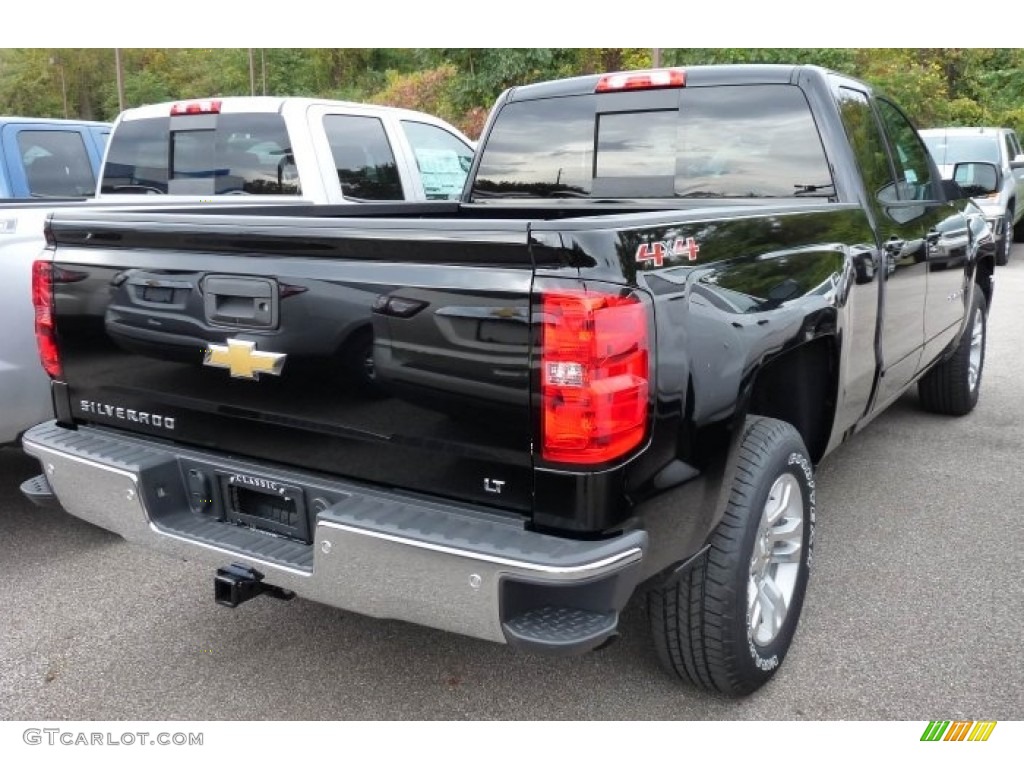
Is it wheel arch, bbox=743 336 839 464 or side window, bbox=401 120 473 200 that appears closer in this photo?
wheel arch, bbox=743 336 839 464

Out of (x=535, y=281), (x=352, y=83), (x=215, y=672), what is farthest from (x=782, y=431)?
(x=352, y=83)

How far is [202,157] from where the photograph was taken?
6.25m

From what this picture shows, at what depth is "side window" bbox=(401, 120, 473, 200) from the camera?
22.8 feet

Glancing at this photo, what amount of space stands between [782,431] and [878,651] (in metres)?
0.87

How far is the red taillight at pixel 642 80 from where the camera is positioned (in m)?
3.82

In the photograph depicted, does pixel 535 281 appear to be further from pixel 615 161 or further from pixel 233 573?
pixel 615 161

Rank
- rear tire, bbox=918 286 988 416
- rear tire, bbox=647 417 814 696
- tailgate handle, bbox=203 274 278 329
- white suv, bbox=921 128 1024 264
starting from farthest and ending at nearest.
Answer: white suv, bbox=921 128 1024 264, rear tire, bbox=918 286 988 416, rear tire, bbox=647 417 814 696, tailgate handle, bbox=203 274 278 329

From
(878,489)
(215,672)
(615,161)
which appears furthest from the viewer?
(878,489)

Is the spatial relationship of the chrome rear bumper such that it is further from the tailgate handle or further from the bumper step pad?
the tailgate handle

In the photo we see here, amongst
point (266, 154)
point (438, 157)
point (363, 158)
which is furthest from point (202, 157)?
point (438, 157)

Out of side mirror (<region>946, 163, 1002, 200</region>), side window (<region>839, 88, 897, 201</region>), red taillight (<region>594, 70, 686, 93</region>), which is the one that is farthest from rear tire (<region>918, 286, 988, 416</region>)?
red taillight (<region>594, 70, 686, 93</region>)

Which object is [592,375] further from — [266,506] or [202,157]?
[202,157]

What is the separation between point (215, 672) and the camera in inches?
117
